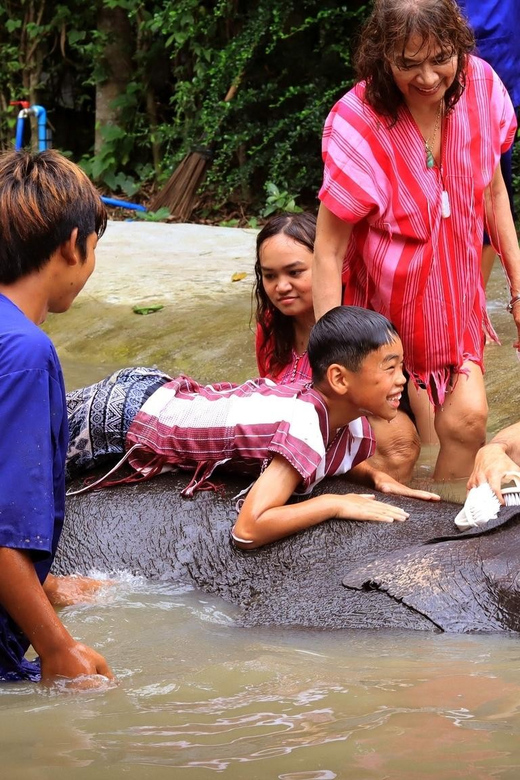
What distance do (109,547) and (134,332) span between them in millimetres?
3714

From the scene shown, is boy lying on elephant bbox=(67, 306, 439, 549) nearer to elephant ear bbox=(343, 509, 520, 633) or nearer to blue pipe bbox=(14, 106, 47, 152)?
elephant ear bbox=(343, 509, 520, 633)

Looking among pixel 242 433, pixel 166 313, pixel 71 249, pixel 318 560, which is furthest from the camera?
pixel 166 313

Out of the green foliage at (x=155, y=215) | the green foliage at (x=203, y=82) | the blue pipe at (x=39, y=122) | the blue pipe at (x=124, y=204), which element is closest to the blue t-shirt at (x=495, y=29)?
the green foliage at (x=203, y=82)

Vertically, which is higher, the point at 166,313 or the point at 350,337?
the point at 350,337

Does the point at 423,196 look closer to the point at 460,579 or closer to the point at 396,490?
the point at 396,490

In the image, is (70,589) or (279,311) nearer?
(70,589)

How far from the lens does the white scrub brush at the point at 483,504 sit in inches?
115

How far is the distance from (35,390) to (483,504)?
1.35m

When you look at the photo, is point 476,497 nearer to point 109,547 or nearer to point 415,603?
point 415,603

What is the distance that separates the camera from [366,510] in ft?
10.1

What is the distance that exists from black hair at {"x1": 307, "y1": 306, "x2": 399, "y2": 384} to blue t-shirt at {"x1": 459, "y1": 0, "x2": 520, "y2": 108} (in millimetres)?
2332

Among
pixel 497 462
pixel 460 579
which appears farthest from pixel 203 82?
pixel 460 579

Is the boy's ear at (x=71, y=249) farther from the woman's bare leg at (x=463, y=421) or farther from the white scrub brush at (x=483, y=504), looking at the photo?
the woman's bare leg at (x=463, y=421)

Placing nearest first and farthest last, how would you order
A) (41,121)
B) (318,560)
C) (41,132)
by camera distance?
(318,560), (41,121), (41,132)
